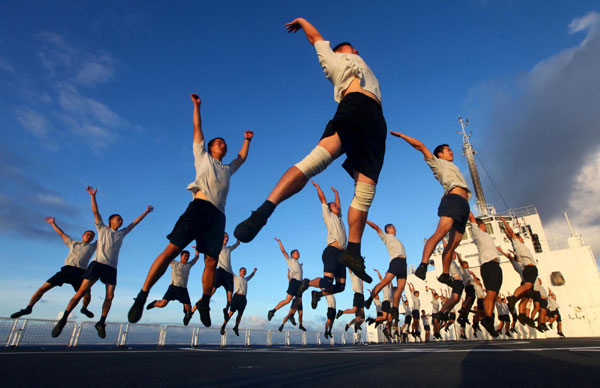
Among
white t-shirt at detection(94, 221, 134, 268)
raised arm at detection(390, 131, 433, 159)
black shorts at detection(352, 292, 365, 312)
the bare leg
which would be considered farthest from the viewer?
black shorts at detection(352, 292, 365, 312)

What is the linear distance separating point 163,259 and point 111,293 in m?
3.32

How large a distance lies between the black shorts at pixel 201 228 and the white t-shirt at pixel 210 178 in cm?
12

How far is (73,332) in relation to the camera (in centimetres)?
716

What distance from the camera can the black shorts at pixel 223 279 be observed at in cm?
773

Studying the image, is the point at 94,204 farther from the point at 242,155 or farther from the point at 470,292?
the point at 470,292

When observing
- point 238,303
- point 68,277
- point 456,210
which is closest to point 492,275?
point 456,210

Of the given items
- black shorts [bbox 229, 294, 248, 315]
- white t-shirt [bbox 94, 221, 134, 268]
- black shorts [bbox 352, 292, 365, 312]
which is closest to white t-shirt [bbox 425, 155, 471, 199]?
black shorts [bbox 352, 292, 365, 312]

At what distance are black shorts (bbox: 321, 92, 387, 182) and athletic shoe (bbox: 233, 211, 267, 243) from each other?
32.4 inches

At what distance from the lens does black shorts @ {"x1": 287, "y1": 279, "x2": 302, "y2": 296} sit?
9.10 meters

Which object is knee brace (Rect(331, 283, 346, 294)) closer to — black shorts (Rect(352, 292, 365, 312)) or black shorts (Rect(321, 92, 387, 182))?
black shorts (Rect(352, 292, 365, 312))

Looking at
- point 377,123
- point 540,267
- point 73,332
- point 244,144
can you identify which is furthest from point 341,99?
point 540,267

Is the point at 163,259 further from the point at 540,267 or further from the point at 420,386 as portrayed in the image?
the point at 540,267

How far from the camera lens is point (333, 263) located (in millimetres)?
5984

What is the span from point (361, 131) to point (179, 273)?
635 centimetres
